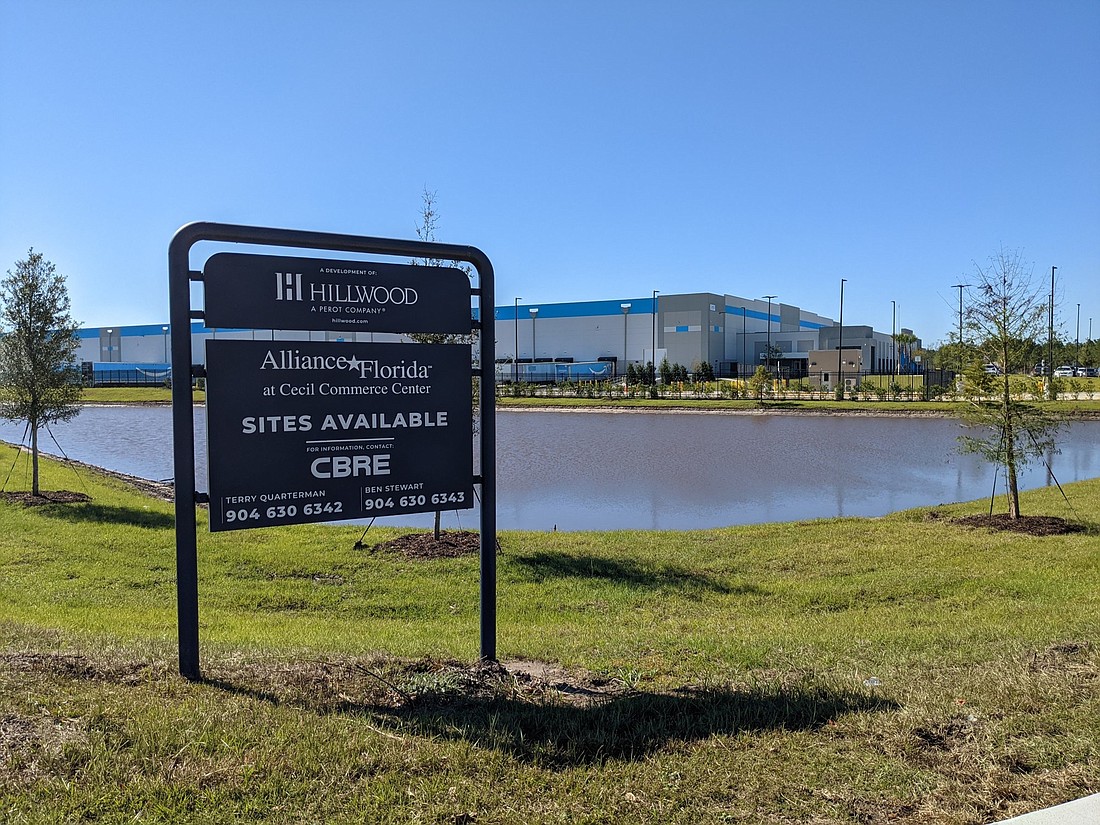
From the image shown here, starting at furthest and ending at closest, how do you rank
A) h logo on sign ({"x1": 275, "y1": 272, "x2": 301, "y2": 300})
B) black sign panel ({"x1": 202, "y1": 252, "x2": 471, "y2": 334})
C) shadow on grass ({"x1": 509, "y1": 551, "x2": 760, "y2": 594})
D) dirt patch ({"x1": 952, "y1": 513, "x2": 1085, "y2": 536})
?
dirt patch ({"x1": 952, "y1": 513, "x2": 1085, "y2": 536}) < shadow on grass ({"x1": 509, "y1": 551, "x2": 760, "y2": 594}) < h logo on sign ({"x1": 275, "y1": 272, "x2": 301, "y2": 300}) < black sign panel ({"x1": 202, "y1": 252, "x2": 471, "y2": 334})

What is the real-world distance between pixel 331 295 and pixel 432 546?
677cm

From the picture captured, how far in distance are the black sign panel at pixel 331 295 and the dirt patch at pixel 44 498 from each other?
12.2m

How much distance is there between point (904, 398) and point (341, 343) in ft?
186

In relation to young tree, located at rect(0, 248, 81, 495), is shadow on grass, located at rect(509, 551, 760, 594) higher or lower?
lower

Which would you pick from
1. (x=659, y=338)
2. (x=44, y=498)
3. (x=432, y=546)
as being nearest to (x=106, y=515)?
(x=44, y=498)

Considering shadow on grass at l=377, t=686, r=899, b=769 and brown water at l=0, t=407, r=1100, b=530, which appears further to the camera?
brown water at l=0, t=407, r=1100, b=530

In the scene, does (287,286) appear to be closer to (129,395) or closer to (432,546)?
(432,546)

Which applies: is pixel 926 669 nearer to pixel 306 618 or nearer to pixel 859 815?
pixel 859 815

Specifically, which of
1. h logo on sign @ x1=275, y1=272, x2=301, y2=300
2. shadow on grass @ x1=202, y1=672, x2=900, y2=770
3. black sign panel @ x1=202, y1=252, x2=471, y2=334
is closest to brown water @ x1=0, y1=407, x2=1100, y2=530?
black sign panel @ x1=202, y1=252, x2=471, y2=334

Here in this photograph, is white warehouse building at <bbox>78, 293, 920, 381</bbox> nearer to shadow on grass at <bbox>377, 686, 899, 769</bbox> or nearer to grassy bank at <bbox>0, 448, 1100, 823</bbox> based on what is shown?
A: grassy bank at <bbox>0, 448, 1100, 823</bbox>

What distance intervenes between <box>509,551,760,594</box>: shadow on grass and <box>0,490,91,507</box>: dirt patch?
30.3ft

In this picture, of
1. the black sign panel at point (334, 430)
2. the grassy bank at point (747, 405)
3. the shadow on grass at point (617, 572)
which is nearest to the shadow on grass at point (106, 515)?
the shadow on grass at point (617, 572)

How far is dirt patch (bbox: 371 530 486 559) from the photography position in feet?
35.3

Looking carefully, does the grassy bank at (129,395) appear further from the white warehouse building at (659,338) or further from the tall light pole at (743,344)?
the tall light pole at (743,344)
